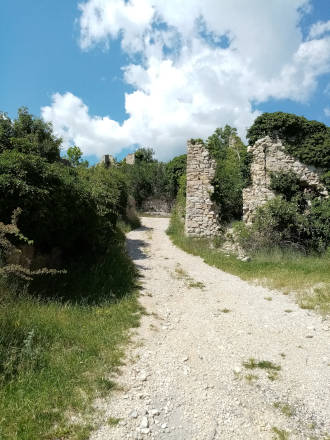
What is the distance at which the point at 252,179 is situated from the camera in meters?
12.2

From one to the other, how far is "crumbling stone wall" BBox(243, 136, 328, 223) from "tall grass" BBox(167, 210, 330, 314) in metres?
2.61

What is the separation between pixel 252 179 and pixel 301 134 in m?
2.82

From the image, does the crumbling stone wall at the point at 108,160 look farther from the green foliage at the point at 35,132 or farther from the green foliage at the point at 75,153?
the green foliage at the point at 35,132

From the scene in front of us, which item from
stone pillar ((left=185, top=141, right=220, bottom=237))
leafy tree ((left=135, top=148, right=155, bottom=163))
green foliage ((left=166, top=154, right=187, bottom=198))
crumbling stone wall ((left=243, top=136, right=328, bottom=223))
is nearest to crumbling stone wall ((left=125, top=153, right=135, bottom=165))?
leafy tree ((left=135, top=148, right=155, bottom=163))

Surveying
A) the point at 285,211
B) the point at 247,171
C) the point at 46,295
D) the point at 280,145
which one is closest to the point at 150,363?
the point at 46,295

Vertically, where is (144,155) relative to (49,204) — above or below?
above

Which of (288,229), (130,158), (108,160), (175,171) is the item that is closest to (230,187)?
(288,229)

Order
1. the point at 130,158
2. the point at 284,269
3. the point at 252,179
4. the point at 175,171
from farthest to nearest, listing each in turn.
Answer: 1. the point at 130,158
2. the point at 175,171
3. the point at 252,179
4. the point at 284,269

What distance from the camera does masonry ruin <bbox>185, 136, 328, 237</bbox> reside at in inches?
463

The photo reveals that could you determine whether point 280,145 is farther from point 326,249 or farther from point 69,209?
point 69,209

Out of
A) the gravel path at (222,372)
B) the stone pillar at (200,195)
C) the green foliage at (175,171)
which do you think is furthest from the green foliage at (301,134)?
the green foliage at (175,171)

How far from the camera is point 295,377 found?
3.36 meters

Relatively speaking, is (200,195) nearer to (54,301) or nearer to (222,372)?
(54,301)

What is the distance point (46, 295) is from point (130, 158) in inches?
1215
